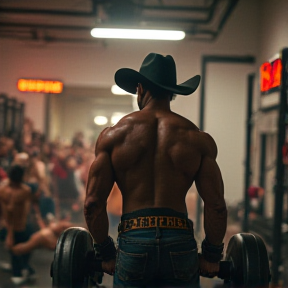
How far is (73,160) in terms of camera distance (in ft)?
29.9

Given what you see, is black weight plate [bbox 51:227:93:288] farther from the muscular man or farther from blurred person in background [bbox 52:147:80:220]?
blurred person in background [bbox 52:147:80:220]

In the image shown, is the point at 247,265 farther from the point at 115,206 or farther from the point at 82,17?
the point at 82,17

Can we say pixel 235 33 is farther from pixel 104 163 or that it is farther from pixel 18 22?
pixel 104 163

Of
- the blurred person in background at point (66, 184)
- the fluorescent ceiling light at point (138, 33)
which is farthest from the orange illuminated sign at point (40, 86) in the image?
the fluorescent ceiling light at point (138, 33)

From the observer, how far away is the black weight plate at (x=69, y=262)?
232 cm

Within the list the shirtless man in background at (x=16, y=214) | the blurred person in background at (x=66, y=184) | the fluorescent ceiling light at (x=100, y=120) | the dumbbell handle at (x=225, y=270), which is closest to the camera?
the dumbbell handle at (x=225, y=270)

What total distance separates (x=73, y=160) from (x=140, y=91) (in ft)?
22.7

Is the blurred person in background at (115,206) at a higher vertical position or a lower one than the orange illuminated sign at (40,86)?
lower

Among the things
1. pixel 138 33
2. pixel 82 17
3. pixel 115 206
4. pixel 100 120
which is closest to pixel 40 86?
pixel 100 120

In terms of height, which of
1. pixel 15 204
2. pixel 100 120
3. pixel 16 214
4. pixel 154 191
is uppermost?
pixel 100 120

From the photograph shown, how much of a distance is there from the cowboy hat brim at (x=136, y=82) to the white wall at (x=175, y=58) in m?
7.43

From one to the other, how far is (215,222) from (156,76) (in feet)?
2.33

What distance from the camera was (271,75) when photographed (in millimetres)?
4250

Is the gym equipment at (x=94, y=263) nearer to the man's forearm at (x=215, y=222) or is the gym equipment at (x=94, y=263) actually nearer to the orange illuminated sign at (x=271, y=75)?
the man's forearm at (x=215, y=222)
